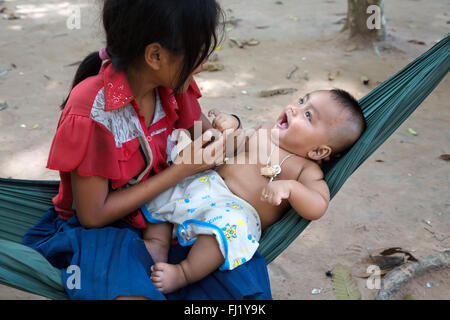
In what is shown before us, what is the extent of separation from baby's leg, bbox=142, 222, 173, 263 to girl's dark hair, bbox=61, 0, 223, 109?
1.64ft

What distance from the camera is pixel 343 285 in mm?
2016

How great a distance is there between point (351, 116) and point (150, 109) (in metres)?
0.70

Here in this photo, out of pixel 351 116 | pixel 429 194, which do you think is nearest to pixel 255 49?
pixel 429 194

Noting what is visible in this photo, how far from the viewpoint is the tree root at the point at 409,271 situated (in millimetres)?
1968

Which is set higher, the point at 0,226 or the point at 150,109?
the point at 150,109

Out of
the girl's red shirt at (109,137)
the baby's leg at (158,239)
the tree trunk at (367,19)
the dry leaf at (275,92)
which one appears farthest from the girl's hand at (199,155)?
the tree trunk at (367,19)

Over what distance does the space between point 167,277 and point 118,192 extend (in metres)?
0.30

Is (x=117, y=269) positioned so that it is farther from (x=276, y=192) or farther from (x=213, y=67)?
(x=213, y=67)

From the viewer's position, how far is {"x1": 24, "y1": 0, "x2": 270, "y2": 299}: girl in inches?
48.5

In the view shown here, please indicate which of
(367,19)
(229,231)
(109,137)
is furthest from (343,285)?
(367,19)
